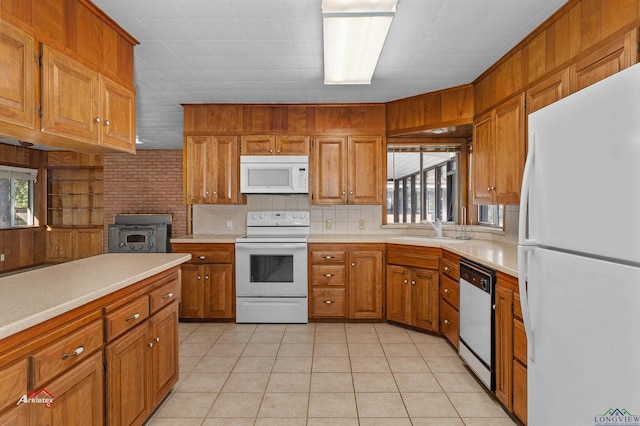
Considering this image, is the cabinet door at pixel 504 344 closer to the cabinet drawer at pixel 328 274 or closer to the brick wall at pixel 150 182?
the cabinet drawer at pixel 328 274

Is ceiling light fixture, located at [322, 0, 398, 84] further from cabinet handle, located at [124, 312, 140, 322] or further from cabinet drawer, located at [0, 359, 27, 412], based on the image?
cabinet drawer, located at [0, 359, 27, 412]

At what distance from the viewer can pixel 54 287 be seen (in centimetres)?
157

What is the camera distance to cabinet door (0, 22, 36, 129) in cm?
159

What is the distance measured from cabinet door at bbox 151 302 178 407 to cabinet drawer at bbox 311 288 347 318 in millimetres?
1750

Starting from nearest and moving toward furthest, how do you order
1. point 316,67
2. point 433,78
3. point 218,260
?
point 316,67, point 433,78, point 218,260

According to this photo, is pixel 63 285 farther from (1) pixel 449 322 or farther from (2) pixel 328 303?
(1) pixel 449 322

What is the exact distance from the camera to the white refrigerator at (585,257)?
1.05 meters

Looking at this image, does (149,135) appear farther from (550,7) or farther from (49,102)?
(550,7)

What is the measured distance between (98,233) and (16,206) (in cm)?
150

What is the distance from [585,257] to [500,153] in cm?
191

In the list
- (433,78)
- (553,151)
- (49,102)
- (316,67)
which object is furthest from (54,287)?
(433,78)

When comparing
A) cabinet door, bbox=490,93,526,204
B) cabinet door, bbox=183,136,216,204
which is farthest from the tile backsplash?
cabinet door, bbox=490,93,526,204

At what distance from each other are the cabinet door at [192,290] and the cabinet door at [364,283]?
164 centimetres

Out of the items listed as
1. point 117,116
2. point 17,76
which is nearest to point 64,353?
point 17,76
